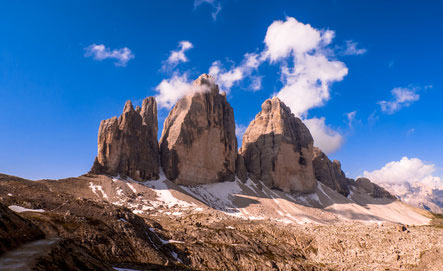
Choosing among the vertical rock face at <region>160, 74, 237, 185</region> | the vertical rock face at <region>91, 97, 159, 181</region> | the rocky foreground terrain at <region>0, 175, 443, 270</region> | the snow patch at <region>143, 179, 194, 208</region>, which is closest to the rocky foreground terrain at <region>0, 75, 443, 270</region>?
the rocky foreground terrain at <region>0, 175, 443, 270</region>

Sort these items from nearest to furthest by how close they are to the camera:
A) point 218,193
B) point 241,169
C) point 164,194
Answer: point 164,194
point 218,193
point 241,169

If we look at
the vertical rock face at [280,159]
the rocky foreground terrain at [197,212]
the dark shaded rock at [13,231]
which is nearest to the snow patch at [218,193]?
the rocky foreground terrain at [197,212]

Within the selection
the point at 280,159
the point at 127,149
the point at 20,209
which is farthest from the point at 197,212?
the point at 280,159

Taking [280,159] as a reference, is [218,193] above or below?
below

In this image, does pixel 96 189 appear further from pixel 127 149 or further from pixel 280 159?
pixel 280 159

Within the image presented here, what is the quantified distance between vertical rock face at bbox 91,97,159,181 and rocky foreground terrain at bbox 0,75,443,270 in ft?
1.49

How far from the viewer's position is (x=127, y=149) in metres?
134

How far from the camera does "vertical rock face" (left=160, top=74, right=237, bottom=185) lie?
489ft

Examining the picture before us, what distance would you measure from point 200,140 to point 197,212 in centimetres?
5903

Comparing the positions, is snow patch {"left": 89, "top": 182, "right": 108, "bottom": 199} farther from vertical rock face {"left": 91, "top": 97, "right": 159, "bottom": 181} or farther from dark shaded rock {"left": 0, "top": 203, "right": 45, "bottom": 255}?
dark shaded rock {"left": 0, "top": 203, "right": 45, "bottom": 255}

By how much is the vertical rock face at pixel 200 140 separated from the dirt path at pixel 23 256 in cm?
12109

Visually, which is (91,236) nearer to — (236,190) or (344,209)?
(236,190)

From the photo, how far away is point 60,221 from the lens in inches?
1794

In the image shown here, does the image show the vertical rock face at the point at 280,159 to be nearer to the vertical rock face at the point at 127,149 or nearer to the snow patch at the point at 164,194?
the snow patch at the point at 164,194
